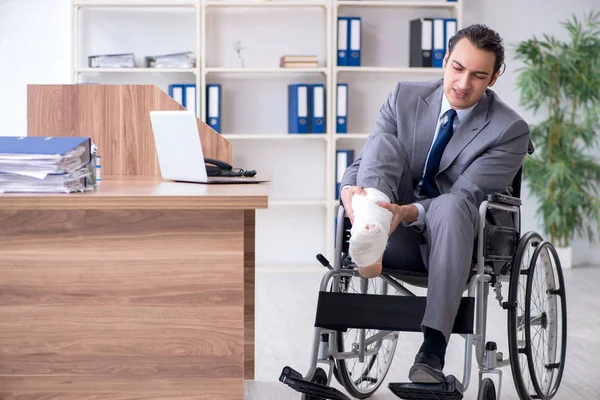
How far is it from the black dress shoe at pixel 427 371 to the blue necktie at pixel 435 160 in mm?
537

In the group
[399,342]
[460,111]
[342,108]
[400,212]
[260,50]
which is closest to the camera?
[400,212]

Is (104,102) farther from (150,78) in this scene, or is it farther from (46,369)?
(150,78)

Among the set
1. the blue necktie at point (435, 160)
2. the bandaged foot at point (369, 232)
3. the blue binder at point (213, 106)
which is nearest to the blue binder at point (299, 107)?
the blue binder at point (213, 106)

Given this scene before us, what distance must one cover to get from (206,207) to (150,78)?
4017 mm

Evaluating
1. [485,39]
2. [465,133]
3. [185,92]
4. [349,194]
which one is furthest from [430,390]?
[185,92]

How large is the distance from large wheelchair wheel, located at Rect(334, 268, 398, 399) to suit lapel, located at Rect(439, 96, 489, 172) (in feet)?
1.31

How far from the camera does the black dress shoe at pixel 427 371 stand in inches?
78.1

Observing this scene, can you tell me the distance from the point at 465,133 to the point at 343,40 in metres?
3.06

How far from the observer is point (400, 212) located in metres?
2.08

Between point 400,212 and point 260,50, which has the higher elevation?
point 260,50

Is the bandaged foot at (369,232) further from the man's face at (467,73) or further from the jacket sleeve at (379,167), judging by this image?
the man's face at (467,73)

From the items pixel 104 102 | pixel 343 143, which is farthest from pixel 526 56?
pixel 104 102

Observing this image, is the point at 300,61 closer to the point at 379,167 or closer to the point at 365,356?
the point at 365,356

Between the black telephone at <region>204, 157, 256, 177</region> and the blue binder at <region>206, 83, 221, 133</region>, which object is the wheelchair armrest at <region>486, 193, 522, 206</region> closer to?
the black telephone at <region>204, 157, 256, 177</region>
